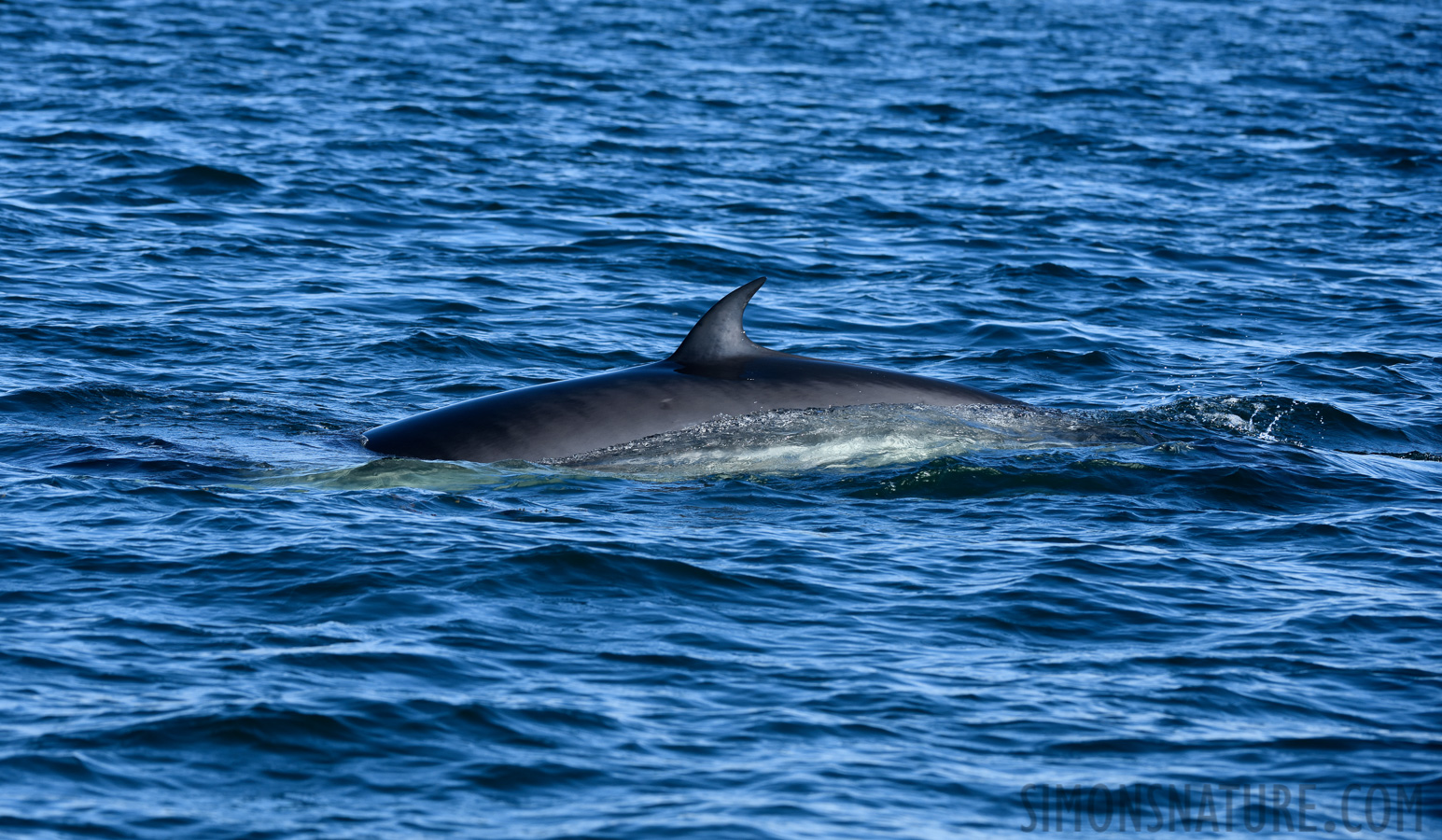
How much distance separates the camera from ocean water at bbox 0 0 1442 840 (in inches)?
321

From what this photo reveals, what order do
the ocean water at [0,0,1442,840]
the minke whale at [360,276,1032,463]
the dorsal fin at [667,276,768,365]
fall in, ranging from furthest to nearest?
the dorsal fin at [667,276,768,365] < the minke whale at [360,276,1032,463] < the ocean water at [0,0,1442,840]

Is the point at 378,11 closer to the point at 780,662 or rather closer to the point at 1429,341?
the point at 1429,341

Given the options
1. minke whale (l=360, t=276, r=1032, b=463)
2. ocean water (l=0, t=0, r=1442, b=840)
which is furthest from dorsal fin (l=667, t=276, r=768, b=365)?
ocean water (l=0, t=0, r=1442, b=840)

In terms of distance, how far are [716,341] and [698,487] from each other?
1.27 meters

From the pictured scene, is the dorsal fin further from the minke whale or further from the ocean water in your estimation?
the ocean water

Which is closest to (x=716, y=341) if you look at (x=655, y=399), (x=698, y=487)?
(x=655, y=399)

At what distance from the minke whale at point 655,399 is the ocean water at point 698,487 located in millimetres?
191

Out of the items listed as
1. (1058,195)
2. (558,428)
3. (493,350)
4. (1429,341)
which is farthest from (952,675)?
(1058,195)

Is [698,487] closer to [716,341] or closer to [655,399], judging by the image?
[655,399]

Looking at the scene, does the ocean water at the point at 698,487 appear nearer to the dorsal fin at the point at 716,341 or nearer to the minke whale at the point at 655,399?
the minke whale at the point at 655,399

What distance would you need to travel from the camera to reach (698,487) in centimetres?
1274

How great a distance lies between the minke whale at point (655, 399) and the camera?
42.4 feet

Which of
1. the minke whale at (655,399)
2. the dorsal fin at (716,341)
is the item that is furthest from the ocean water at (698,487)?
the dorsal fin at (716,341)

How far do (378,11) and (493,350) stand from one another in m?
29.4
